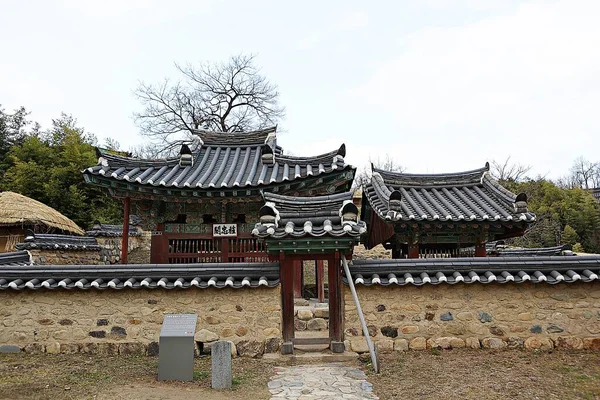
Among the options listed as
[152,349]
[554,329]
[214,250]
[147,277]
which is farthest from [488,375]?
[214,250]

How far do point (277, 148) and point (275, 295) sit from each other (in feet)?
21.7

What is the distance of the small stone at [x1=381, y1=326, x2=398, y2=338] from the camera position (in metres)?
7.75

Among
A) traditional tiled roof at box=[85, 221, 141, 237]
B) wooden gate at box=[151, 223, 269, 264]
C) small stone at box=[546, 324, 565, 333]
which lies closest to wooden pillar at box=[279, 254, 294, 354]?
wooden gate at box=[151, 223, 269, 264]

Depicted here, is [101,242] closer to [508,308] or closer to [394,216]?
[394,216]

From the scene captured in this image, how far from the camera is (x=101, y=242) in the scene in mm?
22281

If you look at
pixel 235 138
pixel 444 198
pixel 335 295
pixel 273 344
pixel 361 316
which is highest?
pixel 235 138

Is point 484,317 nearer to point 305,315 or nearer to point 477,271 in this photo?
point 477,271

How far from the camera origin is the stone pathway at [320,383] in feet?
Answer: 18.2

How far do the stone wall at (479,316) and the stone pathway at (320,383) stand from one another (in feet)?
3.51

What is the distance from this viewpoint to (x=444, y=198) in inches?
462

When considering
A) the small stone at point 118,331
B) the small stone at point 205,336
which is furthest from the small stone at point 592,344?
the small stone at point 118,331

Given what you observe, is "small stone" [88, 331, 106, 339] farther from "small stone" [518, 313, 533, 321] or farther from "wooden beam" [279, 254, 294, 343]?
"small stone" [518, 313, 533, 321]

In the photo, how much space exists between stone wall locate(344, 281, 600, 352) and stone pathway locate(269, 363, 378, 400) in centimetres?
107

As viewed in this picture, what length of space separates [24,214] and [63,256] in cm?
350
